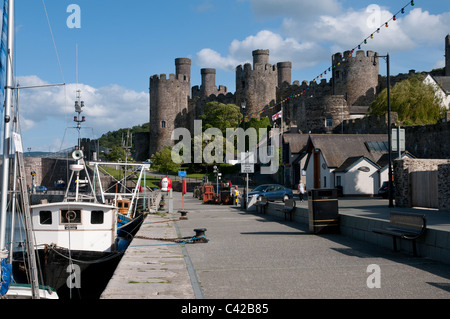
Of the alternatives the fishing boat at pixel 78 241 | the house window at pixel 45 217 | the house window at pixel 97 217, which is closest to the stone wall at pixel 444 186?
the fishing boat at pixel 78 241

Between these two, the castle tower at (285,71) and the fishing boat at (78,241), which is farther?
the castle tower at (285,71)

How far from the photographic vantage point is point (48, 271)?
60.6 feet

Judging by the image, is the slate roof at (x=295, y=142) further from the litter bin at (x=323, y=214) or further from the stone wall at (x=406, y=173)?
the litter bin at (x=323, y=214)

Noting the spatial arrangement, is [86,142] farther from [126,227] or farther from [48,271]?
[48,271]

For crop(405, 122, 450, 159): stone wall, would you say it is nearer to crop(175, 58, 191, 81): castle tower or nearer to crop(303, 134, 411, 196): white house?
crop(303, 134, 411, 196): white house

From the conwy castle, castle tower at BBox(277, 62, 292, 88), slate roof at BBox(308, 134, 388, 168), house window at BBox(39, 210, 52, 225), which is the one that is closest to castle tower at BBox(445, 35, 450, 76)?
the conwy castle

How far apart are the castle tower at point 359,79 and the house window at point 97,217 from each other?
221ft

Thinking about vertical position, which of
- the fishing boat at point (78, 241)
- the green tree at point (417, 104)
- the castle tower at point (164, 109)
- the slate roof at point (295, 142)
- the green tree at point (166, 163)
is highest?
the castle tower at point (164, 109)

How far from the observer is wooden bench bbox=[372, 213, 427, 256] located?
11742 millimetres

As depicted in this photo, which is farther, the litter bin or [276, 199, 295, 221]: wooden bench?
[276, 199, 295, 221]: wooden bench

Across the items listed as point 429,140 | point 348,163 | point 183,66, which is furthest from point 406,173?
point 183,66

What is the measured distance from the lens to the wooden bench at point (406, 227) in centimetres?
1174

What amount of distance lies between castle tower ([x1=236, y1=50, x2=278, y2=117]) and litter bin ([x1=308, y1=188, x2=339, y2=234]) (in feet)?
257

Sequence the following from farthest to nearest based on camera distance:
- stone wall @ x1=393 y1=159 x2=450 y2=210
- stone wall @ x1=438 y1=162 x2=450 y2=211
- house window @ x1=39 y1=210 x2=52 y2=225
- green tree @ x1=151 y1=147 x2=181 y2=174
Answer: green tree @ x1=151 y1=147 x2=181 y2=174
stone wall @ x1=393 y1=159 x2=450 y2=210
stone wall @ x1=438 y1=162 x2=450 y2=211
house window @ x1=39 y1=210 x2=52 y2=225
